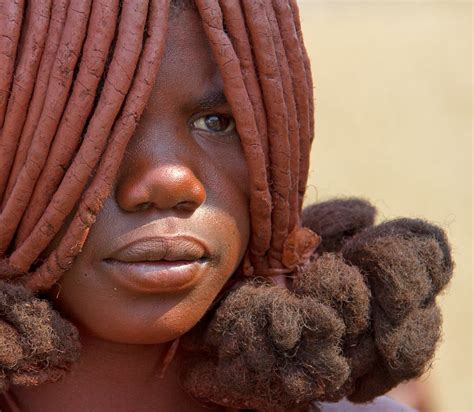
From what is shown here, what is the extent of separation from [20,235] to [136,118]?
330mm

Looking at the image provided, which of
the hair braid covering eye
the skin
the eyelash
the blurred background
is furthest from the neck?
the blurred background

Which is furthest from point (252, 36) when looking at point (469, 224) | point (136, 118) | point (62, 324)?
point (469, 224)

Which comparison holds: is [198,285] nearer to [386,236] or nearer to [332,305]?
[332,305]

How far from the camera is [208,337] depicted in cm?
221

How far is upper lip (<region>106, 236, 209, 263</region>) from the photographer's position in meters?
2.00

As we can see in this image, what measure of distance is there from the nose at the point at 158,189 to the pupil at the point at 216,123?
14 cm

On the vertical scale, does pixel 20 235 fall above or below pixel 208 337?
above

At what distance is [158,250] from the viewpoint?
2008 mm

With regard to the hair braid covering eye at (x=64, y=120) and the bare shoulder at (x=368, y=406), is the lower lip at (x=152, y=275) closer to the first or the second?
the hair braid covering eye at (x=64, y=120)

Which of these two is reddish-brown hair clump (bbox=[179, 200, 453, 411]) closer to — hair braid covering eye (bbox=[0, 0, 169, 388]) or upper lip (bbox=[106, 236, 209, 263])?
upper lip (bbox=[106, 236, 209, 263])

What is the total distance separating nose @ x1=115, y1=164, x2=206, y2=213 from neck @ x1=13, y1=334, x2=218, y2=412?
369 mm

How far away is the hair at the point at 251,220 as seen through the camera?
1962mm

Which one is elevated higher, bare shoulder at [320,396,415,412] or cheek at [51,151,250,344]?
cheek at [51,151,250,344]

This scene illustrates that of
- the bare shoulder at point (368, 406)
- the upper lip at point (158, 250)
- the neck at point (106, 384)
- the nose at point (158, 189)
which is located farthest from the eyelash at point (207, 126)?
the bare shoulder at point (368, 406)
